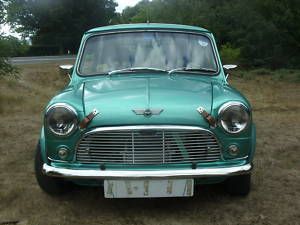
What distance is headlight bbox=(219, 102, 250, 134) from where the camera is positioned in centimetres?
371

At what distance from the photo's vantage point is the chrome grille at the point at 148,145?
3.61 meters

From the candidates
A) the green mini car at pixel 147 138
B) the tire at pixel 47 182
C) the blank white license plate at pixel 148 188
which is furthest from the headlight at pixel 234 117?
the tire at pixel 47 182

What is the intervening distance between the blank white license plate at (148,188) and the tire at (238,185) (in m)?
0.68

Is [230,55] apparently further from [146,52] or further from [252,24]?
[146,52]

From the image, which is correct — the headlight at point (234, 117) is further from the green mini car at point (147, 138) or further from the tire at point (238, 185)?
the tire at point (238, 185)

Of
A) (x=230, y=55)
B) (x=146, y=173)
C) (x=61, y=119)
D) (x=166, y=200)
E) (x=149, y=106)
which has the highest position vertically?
(x=149, y=106)

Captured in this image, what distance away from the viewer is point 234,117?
3748 mm

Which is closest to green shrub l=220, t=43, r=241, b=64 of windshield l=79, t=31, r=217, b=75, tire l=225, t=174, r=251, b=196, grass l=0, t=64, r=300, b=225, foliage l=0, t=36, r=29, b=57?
foliage l=0, t=36, r=29, b=57

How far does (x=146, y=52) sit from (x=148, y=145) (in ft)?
4.88

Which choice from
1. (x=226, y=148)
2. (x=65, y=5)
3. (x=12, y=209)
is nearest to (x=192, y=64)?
(x=226, y=148)

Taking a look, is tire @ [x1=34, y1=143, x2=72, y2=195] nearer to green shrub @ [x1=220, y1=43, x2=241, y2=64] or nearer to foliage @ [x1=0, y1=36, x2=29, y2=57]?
foliage @ [x1=0, y1=36, x2=29, y2=57]

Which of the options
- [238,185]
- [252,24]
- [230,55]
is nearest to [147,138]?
[238,185]

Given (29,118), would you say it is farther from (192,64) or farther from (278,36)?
(278,36)

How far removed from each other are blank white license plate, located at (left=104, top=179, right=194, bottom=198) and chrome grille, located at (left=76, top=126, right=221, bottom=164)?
15cm
